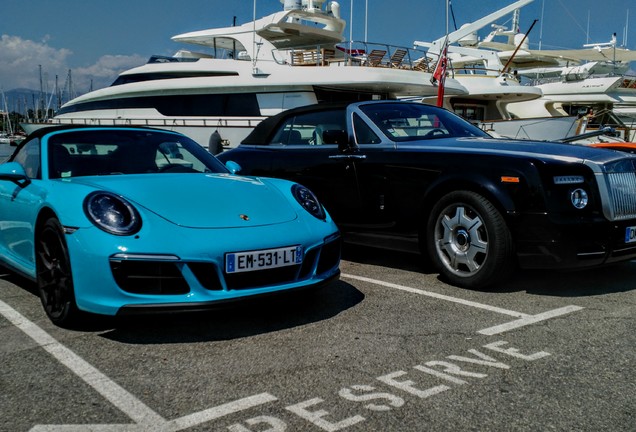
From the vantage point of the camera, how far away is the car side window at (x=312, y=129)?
569 cm

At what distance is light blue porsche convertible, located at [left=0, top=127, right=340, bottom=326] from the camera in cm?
325

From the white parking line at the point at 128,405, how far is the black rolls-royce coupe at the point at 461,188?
2454 millimetres

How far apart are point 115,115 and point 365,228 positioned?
18515mm

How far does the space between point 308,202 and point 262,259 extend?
88 cm

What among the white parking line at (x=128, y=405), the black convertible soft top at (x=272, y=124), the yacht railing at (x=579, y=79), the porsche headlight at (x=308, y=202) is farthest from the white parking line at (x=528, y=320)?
the yacht railing at (x=579, y=79)

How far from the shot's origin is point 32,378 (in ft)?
9.37

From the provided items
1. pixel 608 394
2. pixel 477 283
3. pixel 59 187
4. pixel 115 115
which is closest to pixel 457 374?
pixel 608 394

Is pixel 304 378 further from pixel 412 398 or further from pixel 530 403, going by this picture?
pixel 530 403

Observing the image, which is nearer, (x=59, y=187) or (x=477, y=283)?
(x=59, y=187)

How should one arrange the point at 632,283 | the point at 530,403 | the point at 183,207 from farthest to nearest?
the point at 632,283
the point at 183,207
the point at 530,403

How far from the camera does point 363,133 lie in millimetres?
5531

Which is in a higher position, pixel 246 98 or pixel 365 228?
pixel 246 98

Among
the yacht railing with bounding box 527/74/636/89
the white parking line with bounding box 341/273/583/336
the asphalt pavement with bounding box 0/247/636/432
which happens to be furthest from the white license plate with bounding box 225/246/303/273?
the yacht railing with bounding box 527/74/636/89

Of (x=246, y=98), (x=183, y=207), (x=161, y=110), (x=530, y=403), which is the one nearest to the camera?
(x=530, y=403)
